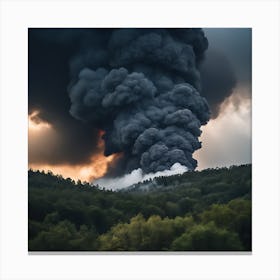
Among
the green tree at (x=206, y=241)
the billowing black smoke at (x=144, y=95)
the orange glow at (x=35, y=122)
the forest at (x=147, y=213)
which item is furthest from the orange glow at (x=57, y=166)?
the green tree at (x=206, y=241)

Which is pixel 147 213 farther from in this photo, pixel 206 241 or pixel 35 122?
pixel 35 122

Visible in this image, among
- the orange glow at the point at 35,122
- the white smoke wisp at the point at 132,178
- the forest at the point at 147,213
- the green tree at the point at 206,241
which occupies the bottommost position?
the green tree at the point at 206,241

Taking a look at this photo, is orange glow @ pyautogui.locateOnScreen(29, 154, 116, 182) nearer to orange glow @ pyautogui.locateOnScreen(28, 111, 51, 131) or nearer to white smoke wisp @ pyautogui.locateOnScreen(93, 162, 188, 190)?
white smoke wisp @ pyautogui.locateOnScreen(93, 162, 188, 190)

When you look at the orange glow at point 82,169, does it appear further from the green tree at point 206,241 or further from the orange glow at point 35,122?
the green tree at point 206,241

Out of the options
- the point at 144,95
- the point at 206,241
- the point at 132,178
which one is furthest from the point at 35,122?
the point at 206,241

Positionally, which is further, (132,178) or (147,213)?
(132,178)

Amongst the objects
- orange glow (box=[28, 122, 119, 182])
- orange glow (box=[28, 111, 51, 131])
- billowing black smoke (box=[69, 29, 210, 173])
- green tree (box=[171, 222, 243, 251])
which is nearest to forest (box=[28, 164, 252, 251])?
green tree (box=[171, 222, 243, 251])
